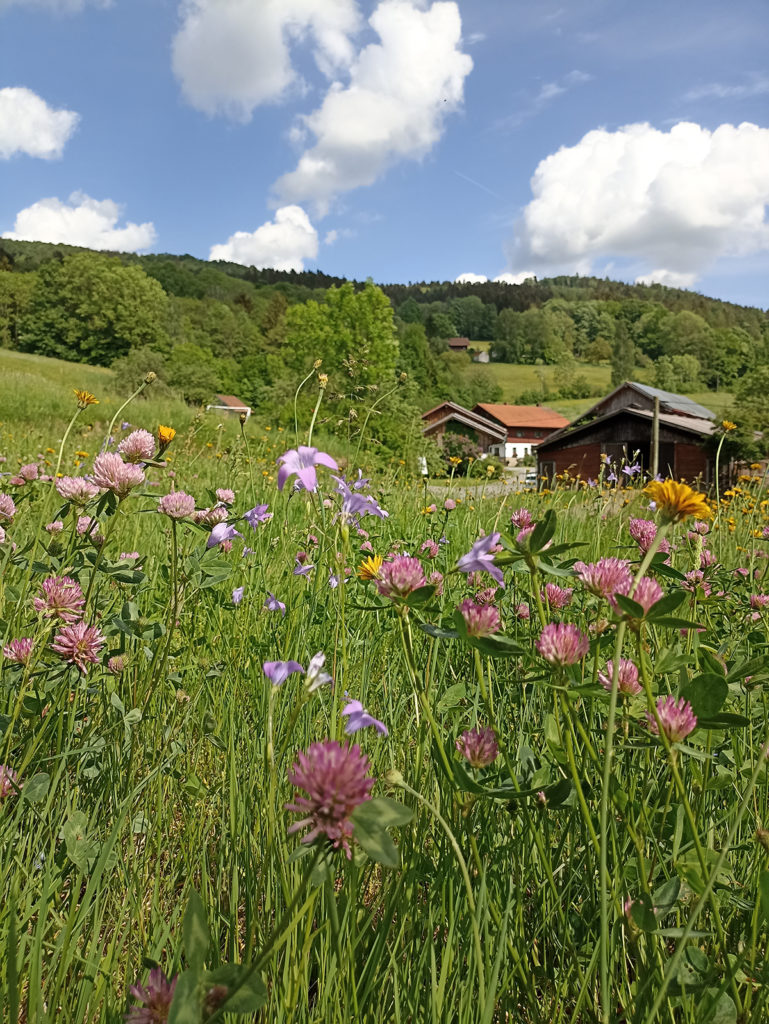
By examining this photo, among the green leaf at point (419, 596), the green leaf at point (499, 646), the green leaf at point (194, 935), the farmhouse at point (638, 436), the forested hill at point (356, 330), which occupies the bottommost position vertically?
the green leaf at point (194, 935)

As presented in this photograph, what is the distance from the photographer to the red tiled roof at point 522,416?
194ft

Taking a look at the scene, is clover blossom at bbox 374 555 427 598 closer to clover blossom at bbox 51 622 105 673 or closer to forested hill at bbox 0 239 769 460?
clover blossom at bbox 51 622 105 673

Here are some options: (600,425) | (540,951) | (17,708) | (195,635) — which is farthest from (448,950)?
(600,425)

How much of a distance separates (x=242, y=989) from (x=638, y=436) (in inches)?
1284

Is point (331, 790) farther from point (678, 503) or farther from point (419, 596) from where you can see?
point (678, 503)

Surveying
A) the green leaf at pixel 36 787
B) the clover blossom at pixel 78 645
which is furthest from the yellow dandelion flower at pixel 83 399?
the green leaf at pixel 36 787

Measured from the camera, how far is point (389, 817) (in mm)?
454

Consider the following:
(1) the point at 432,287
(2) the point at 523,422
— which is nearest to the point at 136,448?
(2) the point at 523,422

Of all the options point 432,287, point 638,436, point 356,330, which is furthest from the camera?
point 432,287

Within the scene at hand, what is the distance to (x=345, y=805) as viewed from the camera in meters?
0.46

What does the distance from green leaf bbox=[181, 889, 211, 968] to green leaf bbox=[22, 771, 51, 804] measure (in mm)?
671

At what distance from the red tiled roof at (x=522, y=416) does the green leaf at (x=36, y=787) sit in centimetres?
5941

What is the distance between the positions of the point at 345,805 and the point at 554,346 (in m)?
110

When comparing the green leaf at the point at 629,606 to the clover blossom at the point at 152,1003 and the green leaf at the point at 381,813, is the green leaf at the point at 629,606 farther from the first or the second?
the clover blossom at the point at 152,1003
